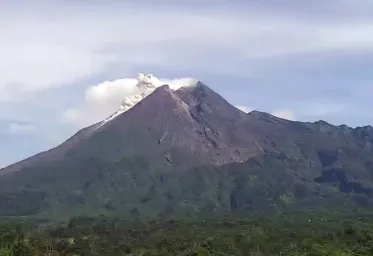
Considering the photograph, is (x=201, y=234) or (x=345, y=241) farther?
(x=201, y=234)

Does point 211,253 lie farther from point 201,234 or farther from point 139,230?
point 139,230

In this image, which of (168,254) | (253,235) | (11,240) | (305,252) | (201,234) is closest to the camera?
(305,252)

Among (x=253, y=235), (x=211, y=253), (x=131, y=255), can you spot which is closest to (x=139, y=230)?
(x=253, y=235)

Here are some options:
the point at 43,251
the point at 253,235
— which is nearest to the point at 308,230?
the point at 253,235

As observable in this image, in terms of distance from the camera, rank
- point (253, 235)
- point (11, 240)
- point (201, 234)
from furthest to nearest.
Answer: point (201, 234) → point (253, 235) → point (11, 240)

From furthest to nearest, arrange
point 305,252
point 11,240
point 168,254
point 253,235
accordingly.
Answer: point 253,235 → point 11,240 → point 168,254 → point 305,252

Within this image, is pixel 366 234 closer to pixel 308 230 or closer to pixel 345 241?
pixel 345 241
